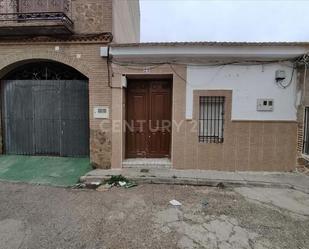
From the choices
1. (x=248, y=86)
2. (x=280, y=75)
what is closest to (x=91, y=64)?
(x=248, y=86)

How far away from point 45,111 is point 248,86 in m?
6.20

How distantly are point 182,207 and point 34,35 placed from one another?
20.3 ft

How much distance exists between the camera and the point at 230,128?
6262 mm

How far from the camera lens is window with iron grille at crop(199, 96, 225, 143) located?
254 inches

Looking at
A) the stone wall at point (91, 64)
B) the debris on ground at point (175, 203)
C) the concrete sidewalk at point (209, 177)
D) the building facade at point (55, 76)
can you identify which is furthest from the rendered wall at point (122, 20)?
the debris on ground at point (175, 203)

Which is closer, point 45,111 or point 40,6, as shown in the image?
point 40,6

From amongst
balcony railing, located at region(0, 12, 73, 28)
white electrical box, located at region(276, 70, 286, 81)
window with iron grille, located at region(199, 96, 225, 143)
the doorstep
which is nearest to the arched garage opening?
balcony railing, located at region(0, 12, 73, 28)

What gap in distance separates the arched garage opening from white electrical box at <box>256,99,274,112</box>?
16.7 feet

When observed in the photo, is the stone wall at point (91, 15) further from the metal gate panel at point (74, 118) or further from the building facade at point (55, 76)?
the metal gate panel at point (74, 118)

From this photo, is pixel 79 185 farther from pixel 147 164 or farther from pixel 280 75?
pixel 280 75

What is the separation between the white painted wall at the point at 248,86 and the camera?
6125 millimetres

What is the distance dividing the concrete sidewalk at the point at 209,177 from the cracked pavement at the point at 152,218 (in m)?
0.25

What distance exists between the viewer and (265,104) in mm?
6168

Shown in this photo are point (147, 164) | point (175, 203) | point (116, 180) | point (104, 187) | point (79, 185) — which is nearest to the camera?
point (175, 203)
